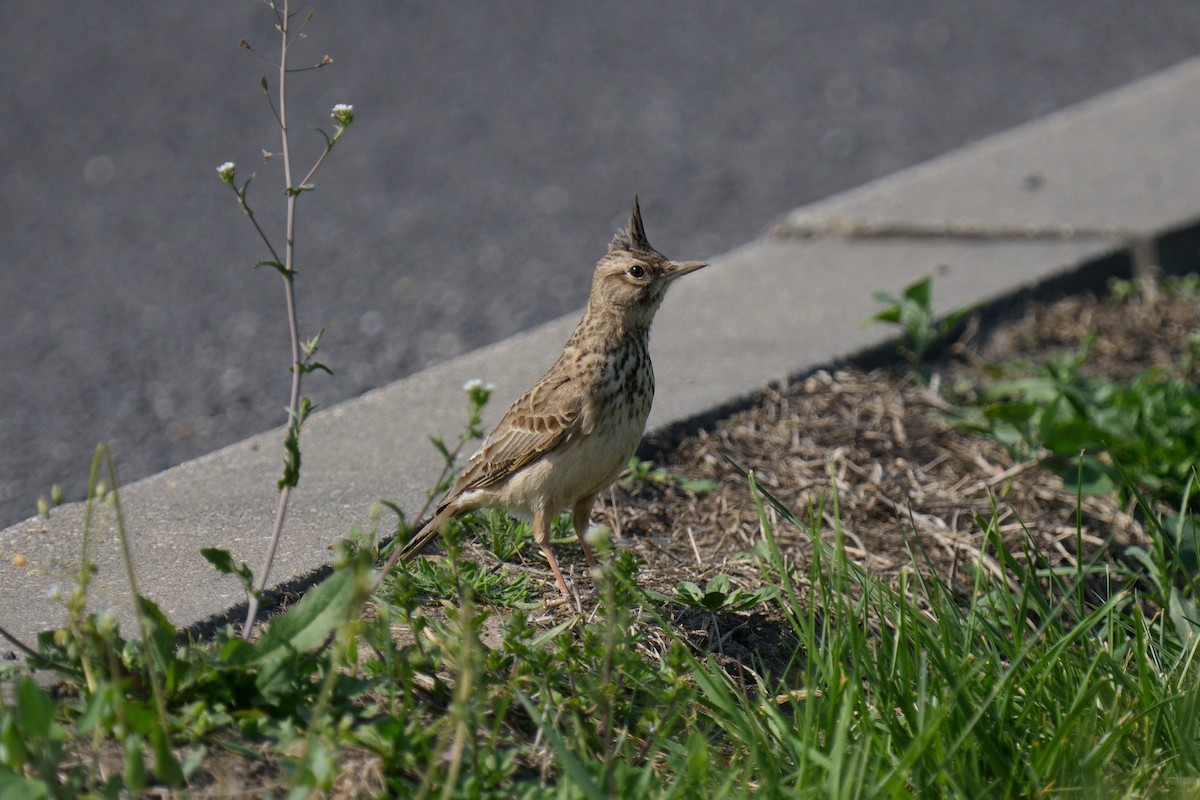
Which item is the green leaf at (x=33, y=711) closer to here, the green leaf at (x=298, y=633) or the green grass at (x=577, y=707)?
the green grass at (x=577, y=707)

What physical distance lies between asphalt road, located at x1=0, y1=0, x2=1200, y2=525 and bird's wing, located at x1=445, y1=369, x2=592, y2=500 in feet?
5.93

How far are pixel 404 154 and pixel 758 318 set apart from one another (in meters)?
3.56

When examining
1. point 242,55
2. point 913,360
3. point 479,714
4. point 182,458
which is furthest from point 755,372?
point 242,55

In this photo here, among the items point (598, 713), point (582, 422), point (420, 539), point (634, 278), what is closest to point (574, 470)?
Answer: point (582, 422)

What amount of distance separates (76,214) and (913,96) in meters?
5.22

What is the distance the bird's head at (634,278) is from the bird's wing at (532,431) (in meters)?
0.28

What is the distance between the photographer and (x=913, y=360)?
18.8 feet

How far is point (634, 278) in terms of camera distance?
4.39 meters

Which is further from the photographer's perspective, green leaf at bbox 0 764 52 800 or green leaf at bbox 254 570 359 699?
green leaf at bbox 254 570 359 699

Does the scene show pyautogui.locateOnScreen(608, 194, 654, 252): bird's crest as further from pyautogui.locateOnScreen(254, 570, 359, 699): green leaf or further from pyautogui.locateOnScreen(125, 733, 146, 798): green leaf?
pyautogui.locateOnScreen(125, 733, 146, 798): green leaf

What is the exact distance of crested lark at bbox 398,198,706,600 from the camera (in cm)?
412

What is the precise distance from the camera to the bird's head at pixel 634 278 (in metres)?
4.38

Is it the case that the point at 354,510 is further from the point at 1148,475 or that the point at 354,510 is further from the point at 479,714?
the point at 1148,475

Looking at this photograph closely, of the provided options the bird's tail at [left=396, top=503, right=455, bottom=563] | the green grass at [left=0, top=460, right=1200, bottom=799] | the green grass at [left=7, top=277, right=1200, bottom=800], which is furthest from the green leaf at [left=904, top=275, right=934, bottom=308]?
the bird's tail at [left=396, top=503, right=455, bottom=563]
